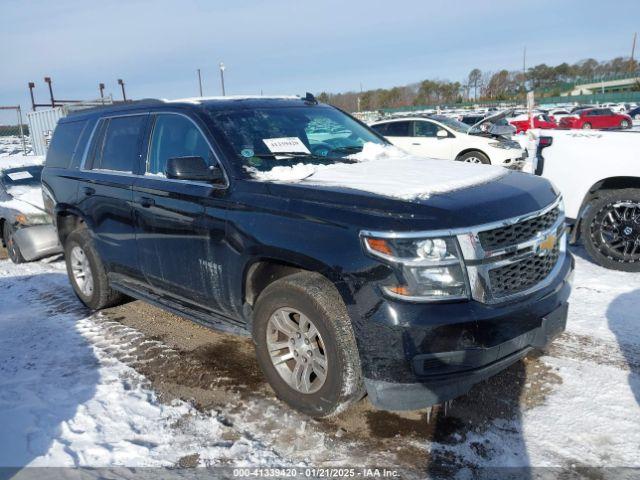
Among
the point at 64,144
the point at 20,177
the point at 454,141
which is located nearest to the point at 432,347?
the point at 64,144

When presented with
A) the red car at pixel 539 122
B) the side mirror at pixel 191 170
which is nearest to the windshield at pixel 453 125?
the side mirror at pixel 191 170

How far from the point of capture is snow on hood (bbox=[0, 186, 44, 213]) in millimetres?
7801

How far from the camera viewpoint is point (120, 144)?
4.81 meters

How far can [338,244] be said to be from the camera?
288 cm

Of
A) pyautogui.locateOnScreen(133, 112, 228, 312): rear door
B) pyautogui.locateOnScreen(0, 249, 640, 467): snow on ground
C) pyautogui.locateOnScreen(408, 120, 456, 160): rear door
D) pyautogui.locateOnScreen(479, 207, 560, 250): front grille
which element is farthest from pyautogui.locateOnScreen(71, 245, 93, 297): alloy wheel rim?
pyautogui.locateOnScreen(408, 120, 456, 160): rear door

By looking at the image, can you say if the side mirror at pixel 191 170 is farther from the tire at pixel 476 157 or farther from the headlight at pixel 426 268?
the tire at pixel 476 157

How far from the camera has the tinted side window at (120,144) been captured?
4570 mm

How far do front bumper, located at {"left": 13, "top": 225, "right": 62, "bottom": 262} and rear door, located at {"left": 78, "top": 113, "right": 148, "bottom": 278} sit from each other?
2823mm

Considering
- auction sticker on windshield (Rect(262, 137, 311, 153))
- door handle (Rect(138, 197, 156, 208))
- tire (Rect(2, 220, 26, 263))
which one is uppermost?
auction sticker on windshield (Rect(262, 137, 311, 153))

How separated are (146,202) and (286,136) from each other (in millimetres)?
1244

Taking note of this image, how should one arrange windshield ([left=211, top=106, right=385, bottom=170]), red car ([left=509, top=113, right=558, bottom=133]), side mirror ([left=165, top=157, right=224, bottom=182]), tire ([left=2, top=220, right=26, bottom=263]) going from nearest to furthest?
side mirror ([left=165, top=157, right=224, bottom=182]) → windshield ([left=211, top=106, right=385, bottom=170]) → tire ([left=2, top=220, right=26, bottom=263]) → red car ([left=509, top=113, right=558, bottom=133])

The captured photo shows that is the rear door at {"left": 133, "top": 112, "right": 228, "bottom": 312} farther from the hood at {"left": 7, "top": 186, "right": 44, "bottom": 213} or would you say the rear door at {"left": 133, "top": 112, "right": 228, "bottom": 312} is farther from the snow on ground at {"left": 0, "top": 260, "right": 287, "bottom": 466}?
the hood at {"left": 7, "top": 186, "right": 44, "bottom": 213}

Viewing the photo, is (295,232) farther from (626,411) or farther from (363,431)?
(626,411)

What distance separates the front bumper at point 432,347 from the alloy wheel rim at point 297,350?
14.9 inches
